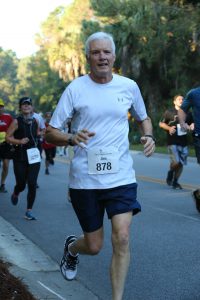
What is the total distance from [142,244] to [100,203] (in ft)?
8.30

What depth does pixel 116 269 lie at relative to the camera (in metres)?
4.54

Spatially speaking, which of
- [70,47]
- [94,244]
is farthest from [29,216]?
[70,47]

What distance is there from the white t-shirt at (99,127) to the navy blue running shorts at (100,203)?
0.16 ft

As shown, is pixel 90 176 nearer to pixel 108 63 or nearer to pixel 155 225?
pixel 108 63

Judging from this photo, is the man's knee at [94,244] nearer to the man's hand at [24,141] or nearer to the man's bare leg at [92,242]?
the man's bare leg at [92,242]

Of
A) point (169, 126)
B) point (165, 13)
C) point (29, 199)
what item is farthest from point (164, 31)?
point (29, 199)

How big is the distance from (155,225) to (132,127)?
30.9 metres

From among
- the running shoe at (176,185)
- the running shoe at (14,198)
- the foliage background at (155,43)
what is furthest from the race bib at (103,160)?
the foliage background at (155,43)

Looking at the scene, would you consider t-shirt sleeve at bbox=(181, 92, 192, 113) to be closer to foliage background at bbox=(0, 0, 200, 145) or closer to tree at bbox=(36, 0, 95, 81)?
foliage background at bbox=(0, 0, 200, 145)

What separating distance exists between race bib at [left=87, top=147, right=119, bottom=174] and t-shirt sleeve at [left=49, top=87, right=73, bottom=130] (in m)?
0.29

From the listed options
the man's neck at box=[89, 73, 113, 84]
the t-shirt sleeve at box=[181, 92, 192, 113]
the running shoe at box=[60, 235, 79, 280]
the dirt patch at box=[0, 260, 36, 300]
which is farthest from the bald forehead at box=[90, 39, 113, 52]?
the t-shirt sleeve at box=[181, 92, 192, 113]

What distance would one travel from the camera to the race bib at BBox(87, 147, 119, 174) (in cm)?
459

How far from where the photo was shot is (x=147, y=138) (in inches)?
192

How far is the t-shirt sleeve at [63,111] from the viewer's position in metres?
4.68
